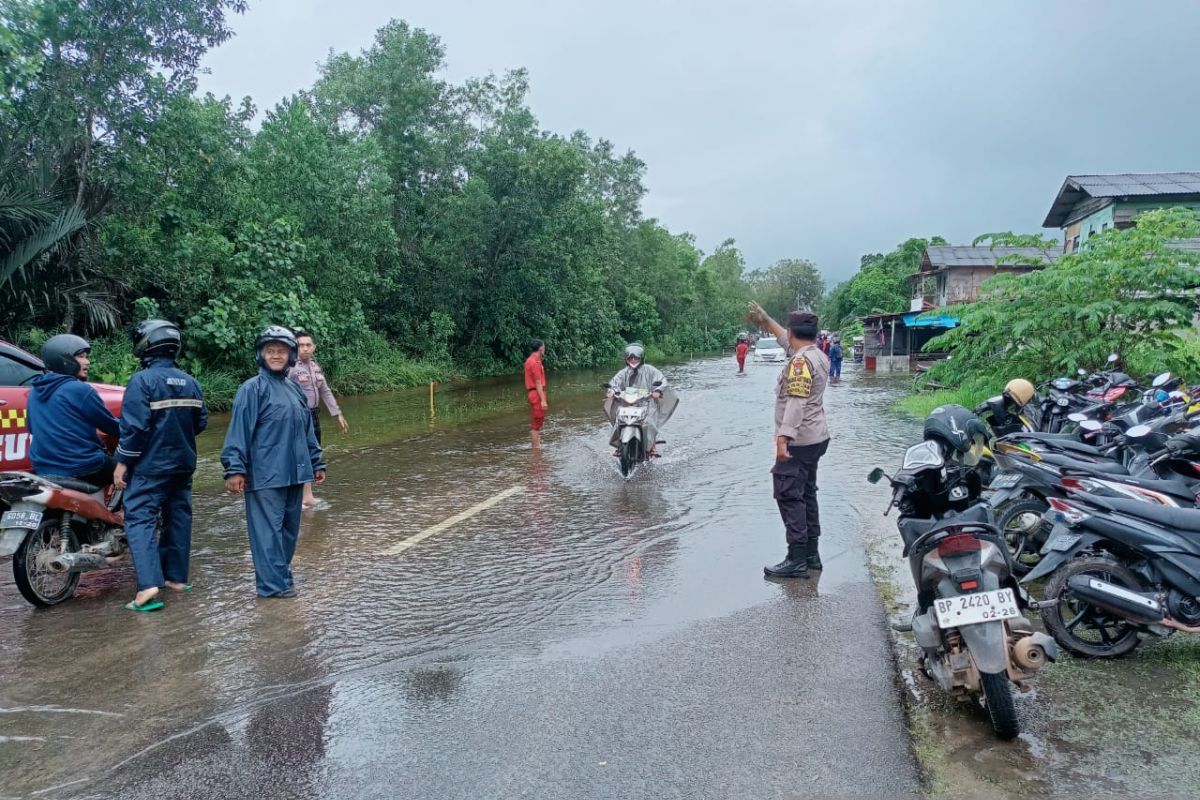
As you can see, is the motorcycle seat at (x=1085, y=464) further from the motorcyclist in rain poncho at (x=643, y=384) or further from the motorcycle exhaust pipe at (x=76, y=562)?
the motorcycle exhaust pipe at (x=76, y=562)

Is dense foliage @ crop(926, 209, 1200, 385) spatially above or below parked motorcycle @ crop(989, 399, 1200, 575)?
above

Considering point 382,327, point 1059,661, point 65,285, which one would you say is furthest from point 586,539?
point 382,327

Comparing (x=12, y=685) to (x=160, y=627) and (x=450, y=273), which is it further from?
(x=450, y=273)

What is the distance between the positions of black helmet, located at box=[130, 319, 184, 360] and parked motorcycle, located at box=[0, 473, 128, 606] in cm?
104

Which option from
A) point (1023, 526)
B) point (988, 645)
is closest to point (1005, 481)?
point (1023, 526)

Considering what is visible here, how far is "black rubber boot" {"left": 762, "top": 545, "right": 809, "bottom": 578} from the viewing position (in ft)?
19.2

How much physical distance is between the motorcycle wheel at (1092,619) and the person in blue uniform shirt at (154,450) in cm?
537

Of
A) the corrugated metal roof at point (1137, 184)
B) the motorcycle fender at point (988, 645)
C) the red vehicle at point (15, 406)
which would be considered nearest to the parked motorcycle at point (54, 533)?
the red vehicle at point (15, 406)

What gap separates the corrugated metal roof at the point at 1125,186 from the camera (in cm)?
2561

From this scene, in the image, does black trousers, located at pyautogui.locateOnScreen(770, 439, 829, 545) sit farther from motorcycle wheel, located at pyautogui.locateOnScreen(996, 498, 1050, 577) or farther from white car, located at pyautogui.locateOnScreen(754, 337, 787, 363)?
→ white car, located at pyautogui.locateOnScreen(754, 337, 787, 363)

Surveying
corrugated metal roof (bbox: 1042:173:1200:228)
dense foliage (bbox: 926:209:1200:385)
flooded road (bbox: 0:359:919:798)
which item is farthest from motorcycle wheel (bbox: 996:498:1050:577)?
corrugated metal roof (bbox: 1042:173:1200:228)

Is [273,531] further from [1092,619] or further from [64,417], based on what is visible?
[1092,619]

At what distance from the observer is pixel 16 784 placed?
3.30 metres

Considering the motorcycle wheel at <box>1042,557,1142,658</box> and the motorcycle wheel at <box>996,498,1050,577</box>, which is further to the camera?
the motorcycle wheel at <box>996,498,1050,577</box>
